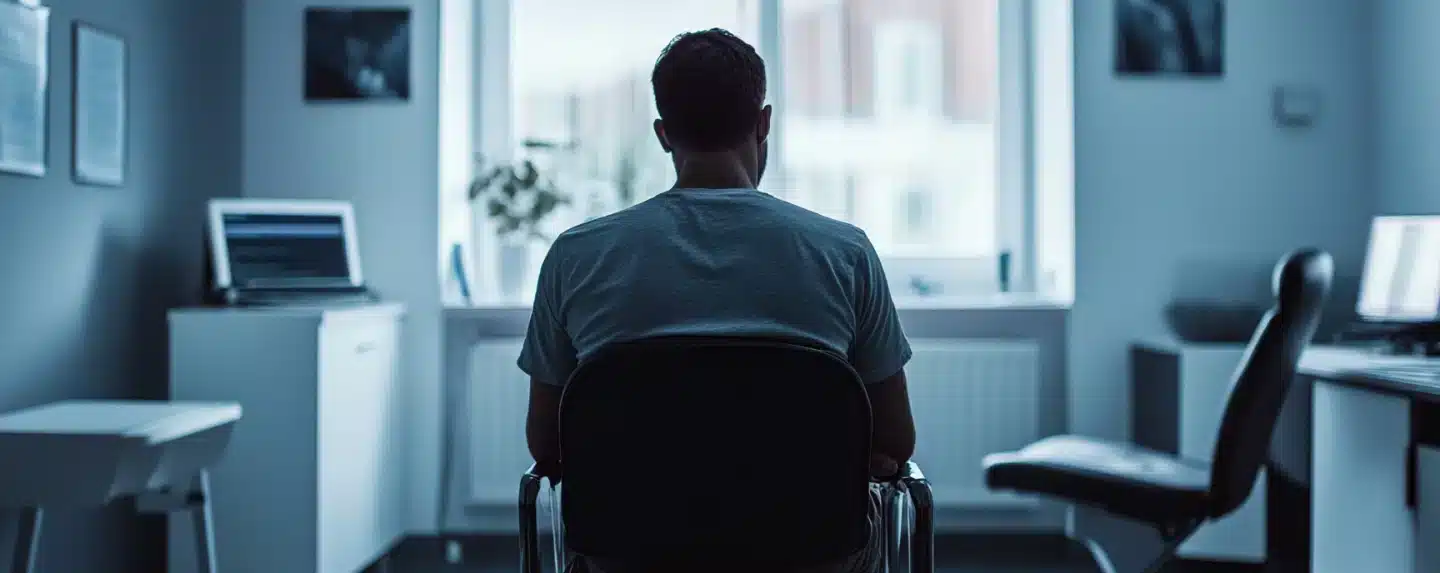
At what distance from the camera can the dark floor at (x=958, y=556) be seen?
3.70 metres

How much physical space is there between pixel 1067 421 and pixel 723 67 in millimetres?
2673

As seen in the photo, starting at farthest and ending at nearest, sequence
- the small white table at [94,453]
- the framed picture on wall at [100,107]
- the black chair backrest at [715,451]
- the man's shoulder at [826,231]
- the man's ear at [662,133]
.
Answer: the framed picture on wall at [100,107] → the small white table at [94,453] → the man's ear at [662,133] → the man's shoulder at [826,231] → the black chair backrest at [715,451]

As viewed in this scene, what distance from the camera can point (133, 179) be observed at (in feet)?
10.3

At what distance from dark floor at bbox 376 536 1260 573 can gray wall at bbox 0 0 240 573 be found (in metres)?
0.75

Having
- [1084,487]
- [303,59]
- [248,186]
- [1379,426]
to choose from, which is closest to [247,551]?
[248,186]

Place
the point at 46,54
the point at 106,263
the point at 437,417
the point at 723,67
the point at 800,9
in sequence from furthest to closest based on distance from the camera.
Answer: the point at 800,9 → the point at 437,417 → the point at 106,263 → the point at 46,54 → the point at 723,67

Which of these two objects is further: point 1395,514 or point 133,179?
point 133,179

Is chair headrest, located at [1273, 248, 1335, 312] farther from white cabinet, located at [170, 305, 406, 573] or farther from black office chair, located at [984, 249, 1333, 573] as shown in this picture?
white cabinet, located at [170, 305, 406, 573]

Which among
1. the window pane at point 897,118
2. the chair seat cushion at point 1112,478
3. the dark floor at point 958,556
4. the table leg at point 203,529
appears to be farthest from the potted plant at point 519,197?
the chair seat cushion at point 1112,478

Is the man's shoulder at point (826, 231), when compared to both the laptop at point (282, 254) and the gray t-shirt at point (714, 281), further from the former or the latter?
the laptop at point (282, 254)

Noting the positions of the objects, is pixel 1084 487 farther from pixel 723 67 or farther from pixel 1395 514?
pixel 723 67

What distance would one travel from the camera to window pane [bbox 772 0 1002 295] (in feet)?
13.6

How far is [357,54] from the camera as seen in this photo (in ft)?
12.4

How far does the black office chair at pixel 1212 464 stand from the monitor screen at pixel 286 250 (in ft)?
5.96
